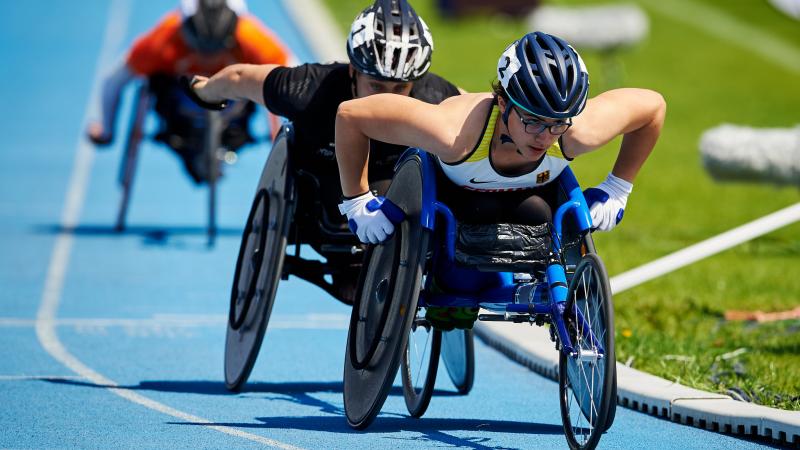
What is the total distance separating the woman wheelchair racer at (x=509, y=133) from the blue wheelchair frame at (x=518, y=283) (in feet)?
0.29

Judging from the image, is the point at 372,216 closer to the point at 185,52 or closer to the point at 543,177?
the point at 543,177

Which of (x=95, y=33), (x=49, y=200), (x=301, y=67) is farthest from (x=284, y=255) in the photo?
(x=95, y=33)

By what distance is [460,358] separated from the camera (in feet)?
26.8

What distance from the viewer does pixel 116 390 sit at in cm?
812

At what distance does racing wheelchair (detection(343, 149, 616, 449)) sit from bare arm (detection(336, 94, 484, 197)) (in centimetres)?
21

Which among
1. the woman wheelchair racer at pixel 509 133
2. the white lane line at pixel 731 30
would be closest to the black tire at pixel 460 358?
the woman wheelchair racer at pixel 509 133

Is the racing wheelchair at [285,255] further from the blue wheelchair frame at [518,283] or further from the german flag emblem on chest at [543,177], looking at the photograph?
the german flag emblem on chest at [543,177]

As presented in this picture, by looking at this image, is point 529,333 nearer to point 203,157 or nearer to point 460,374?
point 460,374

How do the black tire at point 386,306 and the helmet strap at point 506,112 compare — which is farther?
the black tire at point 386,306

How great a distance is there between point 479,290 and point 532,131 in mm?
862

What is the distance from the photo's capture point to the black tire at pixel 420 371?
293 inches

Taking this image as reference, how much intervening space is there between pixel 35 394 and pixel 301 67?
199cm

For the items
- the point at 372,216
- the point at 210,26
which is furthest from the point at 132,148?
the point at 372,216

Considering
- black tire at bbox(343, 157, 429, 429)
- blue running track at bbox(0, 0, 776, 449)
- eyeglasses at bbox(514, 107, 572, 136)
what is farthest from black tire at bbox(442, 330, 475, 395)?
eyeglasses at bbox(514, 107, 572, 136)
